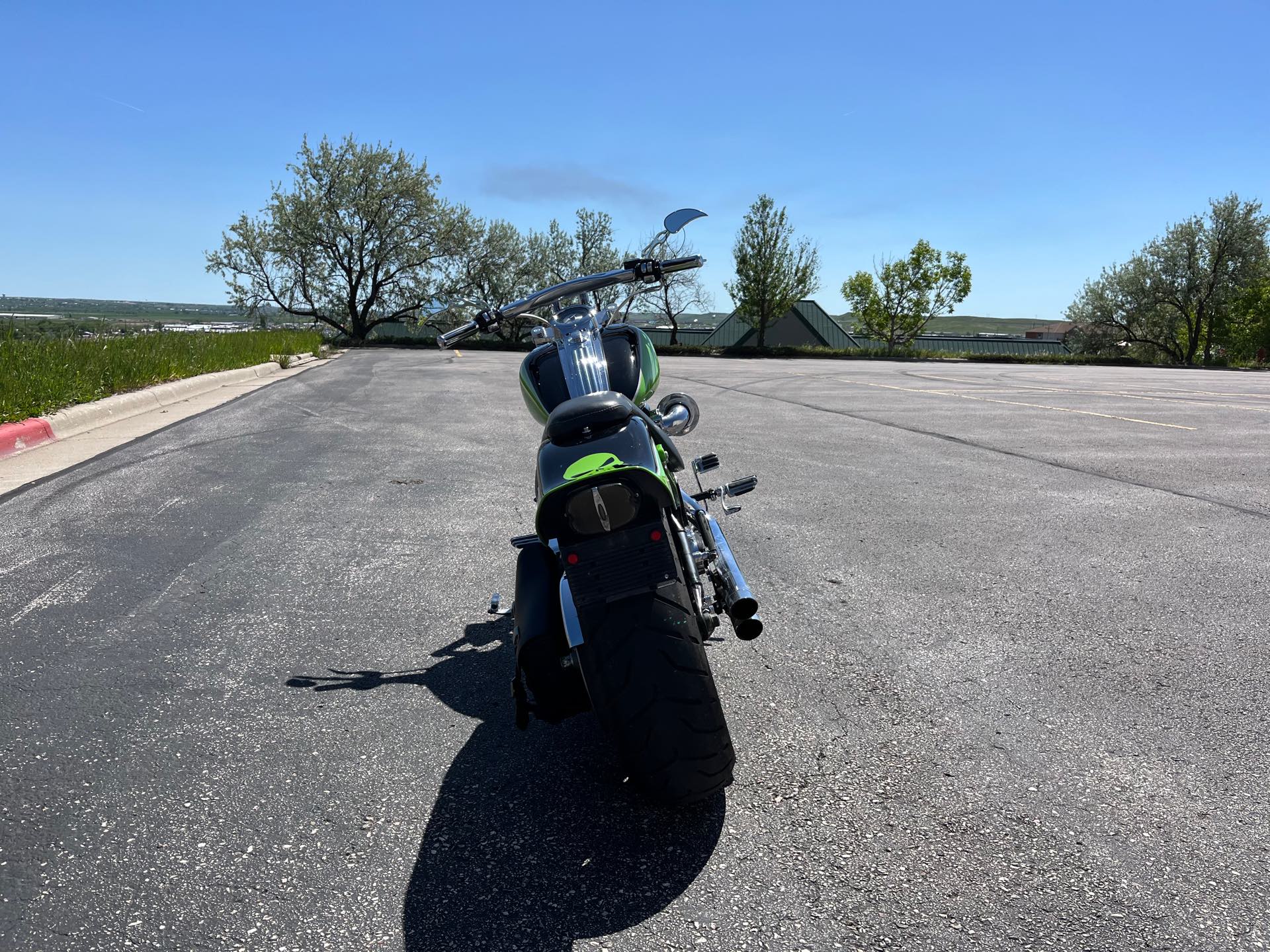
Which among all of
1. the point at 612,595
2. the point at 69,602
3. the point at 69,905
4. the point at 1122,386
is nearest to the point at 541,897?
the point at 612,595

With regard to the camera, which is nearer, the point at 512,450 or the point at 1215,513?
the point at 1215,513

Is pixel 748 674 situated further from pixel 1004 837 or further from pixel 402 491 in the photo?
pixel 402 491

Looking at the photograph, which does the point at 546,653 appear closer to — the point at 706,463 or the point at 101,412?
the point at 706,463

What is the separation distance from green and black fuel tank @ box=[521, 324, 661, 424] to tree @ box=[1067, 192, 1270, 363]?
205ft

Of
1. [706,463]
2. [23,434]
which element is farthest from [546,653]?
[23,434]

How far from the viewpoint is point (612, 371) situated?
367 cm

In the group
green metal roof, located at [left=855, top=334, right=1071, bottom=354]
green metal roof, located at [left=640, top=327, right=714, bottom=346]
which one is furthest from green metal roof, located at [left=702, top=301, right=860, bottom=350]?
green metal roof, located at [left=855, top=334, right=1071, bottom=354]

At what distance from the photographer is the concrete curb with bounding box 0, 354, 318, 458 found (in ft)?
29.3

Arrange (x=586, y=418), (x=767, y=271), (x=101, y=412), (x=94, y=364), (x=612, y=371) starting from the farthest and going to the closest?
(x=767, y=271), (x=94, y=364), (x=101, y=412), (x=612, y=371), (x=586, y=418)

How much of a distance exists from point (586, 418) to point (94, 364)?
12.4 metres

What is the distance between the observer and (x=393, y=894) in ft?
7.50

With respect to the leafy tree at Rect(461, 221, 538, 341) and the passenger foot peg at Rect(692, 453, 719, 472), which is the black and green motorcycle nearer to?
the passenger foot peg at Rect(692, 453, 719, 472)

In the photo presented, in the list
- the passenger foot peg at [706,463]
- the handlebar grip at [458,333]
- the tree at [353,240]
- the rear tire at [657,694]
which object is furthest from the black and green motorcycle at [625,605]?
the tree at [353,240]

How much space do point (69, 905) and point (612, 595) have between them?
62.0 inches
